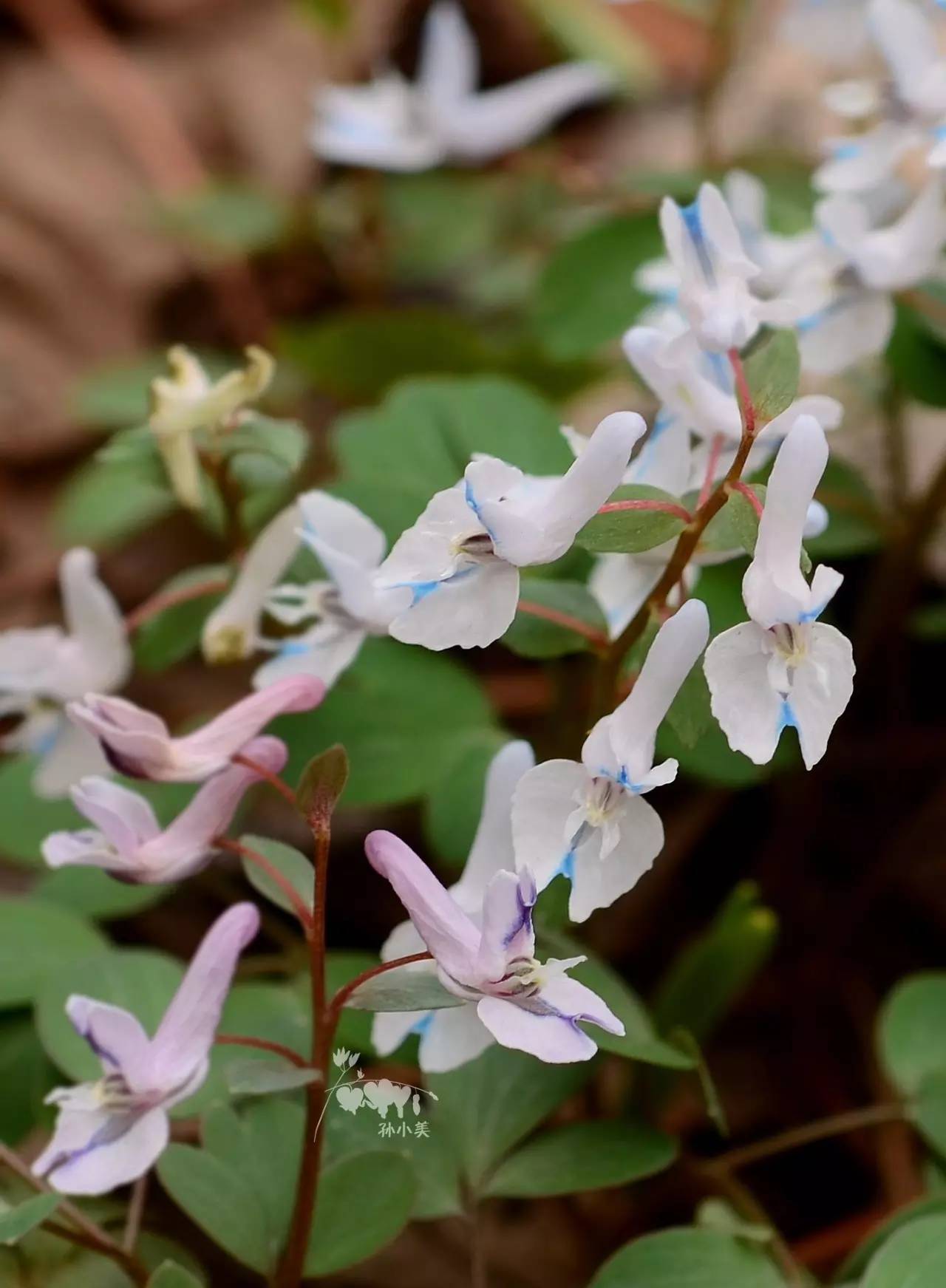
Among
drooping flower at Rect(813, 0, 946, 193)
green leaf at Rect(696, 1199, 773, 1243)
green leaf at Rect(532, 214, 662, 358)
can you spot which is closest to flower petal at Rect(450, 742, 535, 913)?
green leaf at Rect(696, 1199, 773, 1243)

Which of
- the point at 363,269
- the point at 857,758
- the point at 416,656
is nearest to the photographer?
the point at 416,656

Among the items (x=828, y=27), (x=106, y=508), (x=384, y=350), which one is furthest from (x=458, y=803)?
(x=828, y=27)

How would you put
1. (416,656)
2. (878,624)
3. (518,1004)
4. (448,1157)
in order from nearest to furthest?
(518,1004), (448,1157), (416,656), (878,624)

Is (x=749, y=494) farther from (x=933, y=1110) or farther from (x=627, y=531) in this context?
(x=933, y=1110)

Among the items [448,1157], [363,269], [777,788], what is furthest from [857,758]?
[363,269]

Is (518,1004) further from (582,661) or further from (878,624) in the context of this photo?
(878,624)

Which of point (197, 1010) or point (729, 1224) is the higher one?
point (197, 1010)

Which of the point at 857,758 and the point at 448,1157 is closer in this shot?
the point at 448,1157
